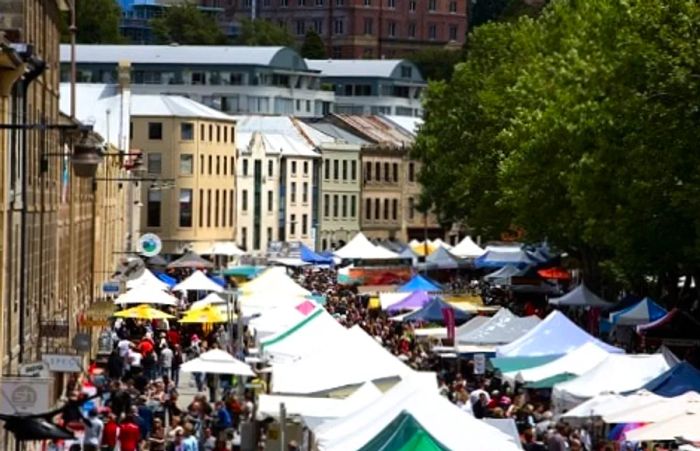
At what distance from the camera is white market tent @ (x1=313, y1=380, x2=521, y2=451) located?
28.8m

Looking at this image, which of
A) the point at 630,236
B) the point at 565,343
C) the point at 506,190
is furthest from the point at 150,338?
the point at 506,190

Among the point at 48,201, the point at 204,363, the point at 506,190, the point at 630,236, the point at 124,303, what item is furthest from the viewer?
the point at 506,190

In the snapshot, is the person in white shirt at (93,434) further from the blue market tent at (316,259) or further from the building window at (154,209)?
the building window at (154,209)

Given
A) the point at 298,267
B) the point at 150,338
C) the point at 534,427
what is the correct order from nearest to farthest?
the point at 534,427
the point at 150,338
the point at 298,267

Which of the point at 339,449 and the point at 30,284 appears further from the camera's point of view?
the point at 30,284

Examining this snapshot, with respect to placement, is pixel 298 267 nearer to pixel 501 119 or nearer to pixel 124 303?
pixel 501 119

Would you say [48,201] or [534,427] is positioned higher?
[48,201]

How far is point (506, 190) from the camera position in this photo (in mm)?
79812

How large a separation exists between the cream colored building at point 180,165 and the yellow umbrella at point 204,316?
6474 cm

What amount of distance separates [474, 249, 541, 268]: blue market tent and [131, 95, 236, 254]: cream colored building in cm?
2669

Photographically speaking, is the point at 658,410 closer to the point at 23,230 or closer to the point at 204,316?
the point at 23,230

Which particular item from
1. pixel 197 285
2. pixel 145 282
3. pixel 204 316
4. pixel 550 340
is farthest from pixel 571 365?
pixel 197 285

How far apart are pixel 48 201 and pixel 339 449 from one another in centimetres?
1527

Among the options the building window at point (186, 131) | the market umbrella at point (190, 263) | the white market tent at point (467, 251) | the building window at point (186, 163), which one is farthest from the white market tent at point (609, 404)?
the building window at point (186, 163)
